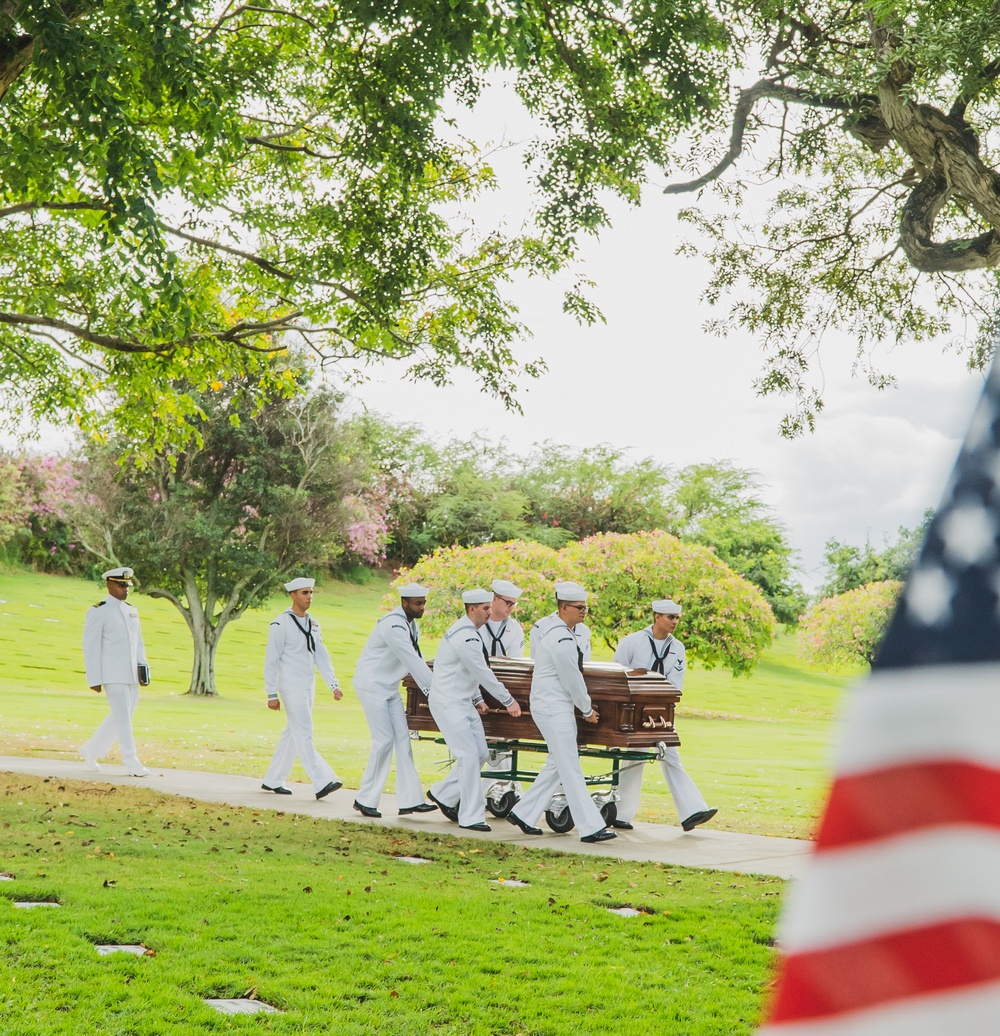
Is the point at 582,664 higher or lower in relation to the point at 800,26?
lower

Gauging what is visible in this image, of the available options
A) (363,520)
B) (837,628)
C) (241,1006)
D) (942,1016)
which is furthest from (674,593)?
(942,1016)

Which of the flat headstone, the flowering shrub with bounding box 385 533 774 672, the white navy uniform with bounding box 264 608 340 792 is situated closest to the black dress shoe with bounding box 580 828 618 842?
the white navy uniform with bounding box 264 608 340 792

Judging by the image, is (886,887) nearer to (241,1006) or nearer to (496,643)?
(241,1006)

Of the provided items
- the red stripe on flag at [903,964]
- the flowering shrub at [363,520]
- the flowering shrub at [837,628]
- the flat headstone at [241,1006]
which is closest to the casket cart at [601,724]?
the flat headstone at [241,1006]

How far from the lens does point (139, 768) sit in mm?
13844

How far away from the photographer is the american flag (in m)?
0.62

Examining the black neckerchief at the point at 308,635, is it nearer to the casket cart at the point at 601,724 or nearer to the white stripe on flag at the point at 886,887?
the casket cart at the point at 601,724

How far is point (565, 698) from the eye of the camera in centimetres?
1081

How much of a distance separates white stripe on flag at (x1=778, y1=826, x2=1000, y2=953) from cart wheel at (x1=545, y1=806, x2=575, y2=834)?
10994mm

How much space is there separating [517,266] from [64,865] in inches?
389

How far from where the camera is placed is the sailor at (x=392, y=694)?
11773mm

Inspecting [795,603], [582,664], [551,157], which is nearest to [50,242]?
[551,157]

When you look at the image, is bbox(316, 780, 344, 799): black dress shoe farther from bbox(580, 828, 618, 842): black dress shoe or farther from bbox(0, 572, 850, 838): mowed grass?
bbox(580, 828, 618, 842): black dress shoe

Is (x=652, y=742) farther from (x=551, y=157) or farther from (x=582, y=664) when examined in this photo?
(x=551, y=157)
